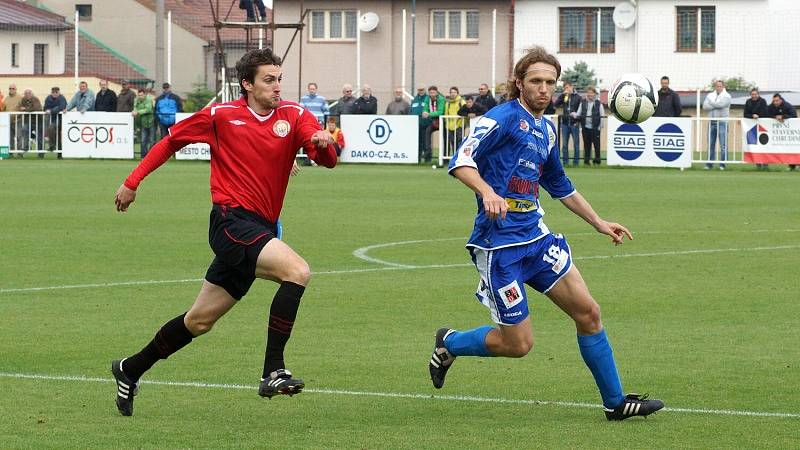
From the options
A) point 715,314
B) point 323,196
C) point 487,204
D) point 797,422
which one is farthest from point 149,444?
point 323,196

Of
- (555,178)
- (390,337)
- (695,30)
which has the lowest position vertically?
(390,337)

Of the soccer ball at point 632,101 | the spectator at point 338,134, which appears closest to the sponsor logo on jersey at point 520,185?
the soccer ball at point 632,101

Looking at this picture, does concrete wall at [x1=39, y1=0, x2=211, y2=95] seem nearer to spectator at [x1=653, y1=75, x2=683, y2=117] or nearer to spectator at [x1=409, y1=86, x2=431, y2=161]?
spectator at [x1=409, y1=86, x2=431, y2=161]

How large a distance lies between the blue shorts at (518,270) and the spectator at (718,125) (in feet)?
86.5

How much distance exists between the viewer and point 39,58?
68500 mm

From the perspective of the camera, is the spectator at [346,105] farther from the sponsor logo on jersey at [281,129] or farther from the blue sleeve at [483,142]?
the blue sleeve at [483,142]

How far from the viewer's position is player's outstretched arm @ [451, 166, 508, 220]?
7266 millimetres

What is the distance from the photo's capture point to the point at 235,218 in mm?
7773

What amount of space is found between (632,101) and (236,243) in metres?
4.48

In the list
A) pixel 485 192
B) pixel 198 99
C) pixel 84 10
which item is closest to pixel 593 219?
pixel 485 192

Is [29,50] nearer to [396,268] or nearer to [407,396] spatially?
[396,268]

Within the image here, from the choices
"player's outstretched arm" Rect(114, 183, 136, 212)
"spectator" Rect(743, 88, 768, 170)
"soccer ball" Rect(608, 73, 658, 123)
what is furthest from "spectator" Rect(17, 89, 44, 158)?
"player's outstretched arm" Rect(114, 183, 136, 212)

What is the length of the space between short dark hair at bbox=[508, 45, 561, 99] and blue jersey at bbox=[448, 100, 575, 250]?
0.08 meters

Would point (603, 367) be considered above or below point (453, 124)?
below
